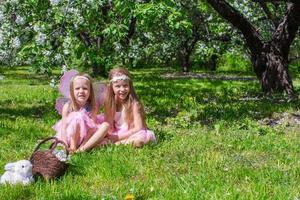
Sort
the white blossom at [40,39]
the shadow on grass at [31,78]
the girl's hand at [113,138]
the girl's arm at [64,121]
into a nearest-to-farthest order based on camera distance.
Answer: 1. the girl's arm at [64,121]
2. the girl's hand at [113,138]
3. the white blossom at [40,39]
4. the shadow on grass at [31,78]

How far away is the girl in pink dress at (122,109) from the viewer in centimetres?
839

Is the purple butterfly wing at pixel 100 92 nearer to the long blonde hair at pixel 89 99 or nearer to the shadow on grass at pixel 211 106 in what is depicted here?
the long blonde hair at pixel 89 99

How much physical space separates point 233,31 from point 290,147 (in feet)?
64.4

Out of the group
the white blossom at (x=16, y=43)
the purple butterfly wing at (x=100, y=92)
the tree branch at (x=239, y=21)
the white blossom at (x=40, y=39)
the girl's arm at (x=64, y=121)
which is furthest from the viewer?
the tree branch at (x=239, y=21)

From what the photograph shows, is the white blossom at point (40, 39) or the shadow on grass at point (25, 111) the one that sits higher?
the white blossom at point (40, 39)

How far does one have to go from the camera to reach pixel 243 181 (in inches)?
237

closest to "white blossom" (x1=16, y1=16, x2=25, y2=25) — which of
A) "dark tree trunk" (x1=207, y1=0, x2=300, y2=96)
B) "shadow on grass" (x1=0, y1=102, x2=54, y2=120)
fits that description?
"shadow on grass" (x1=0, y1=102, x2=54, y2=120)

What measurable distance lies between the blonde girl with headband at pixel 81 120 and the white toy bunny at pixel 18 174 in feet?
5.78

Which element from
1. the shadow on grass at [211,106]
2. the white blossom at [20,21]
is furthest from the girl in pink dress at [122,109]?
the white blossom at [20,21]

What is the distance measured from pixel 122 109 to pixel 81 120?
2.54 feet

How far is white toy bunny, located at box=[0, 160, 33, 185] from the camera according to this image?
586cm

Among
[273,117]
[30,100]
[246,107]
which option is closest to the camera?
[273,117]

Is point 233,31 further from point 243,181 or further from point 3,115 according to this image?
point 243,181

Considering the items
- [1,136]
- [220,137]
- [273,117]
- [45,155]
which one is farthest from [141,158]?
[273,117]
